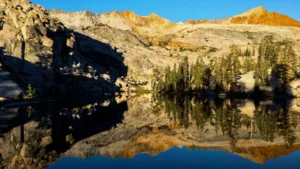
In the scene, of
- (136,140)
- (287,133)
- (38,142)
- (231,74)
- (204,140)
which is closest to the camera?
(38,142)

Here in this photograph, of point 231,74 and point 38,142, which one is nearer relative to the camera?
point 38,142

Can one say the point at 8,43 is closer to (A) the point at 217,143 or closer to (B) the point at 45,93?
(B) the point at 45,93

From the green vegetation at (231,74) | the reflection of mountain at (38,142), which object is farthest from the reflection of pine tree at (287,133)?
the green vegetation at (231,74)

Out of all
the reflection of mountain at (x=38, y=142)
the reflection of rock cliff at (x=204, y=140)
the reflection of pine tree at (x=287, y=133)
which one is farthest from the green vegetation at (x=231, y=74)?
the reflection of mountain at (x=38, y=142)

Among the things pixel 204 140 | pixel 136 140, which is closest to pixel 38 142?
pixel 136 140

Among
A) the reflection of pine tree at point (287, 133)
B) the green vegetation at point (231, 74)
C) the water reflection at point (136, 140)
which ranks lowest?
the water reflection at point (136, 140)

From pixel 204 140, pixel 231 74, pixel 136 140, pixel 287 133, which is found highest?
pixel 231 74

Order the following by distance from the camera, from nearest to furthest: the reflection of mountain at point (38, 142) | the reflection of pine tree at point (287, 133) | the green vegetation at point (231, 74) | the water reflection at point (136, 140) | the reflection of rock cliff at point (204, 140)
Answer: the reflection of mountain at point (38, 142), the water reflection at point (136, 140), the reflection of rock cliff at point (204, 140), the reflection of pine tree at point (287, 133), the green vegetation at point (231, 74)

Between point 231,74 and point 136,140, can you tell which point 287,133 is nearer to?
point 136,140

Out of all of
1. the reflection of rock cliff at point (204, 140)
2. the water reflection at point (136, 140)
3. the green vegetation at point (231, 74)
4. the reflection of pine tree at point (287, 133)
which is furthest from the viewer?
the green vegetation at point (231, 74)

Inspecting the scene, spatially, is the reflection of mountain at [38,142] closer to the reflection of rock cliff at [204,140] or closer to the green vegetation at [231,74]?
the reflection of rock cliff at [204,140]

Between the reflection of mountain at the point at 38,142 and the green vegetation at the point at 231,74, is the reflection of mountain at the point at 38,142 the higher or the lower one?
the lower one

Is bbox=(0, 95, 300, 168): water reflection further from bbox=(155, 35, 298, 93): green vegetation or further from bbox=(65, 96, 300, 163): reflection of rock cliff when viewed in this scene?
bbox=(155, 35, 298, 93): green vegetation

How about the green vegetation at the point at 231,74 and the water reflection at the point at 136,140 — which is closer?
the water reflection at the point at 136,140
